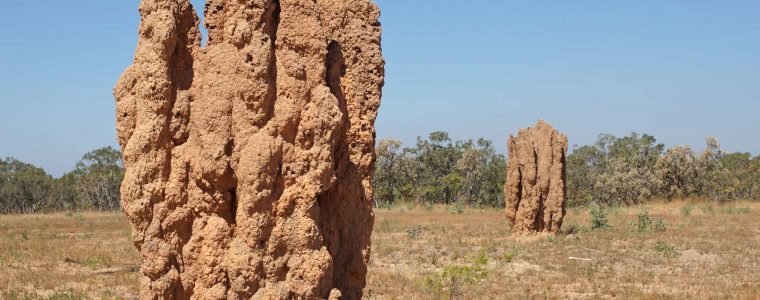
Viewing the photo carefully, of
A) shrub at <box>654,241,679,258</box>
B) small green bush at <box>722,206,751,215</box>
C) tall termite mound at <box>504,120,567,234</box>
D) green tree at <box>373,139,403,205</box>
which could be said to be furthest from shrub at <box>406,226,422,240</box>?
green tree at <box>373,139,403,205</box>

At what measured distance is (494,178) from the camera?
147 ft

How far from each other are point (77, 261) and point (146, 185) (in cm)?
1062

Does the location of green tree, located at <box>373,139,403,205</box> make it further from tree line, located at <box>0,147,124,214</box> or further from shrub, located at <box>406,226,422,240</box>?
shrub, located at <box>406,226,422,240</box>

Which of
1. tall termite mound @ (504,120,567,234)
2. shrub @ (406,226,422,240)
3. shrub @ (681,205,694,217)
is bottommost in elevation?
shrub @ (406,226,422,240)

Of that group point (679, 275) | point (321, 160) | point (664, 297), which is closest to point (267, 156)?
point (321, 160)

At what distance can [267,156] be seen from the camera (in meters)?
5.68

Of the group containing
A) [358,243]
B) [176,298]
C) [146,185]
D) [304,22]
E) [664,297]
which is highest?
[304,22]

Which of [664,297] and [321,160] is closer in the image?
[321,160]

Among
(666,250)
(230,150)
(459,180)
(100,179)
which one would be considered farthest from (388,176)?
(230,150)

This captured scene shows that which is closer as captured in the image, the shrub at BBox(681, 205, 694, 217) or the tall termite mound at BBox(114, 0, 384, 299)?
the tall termite mound at BBox(114, 0, 384, 299)

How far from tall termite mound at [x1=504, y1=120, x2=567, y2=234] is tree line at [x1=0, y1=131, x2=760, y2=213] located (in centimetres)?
2062

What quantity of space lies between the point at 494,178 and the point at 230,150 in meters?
39.7

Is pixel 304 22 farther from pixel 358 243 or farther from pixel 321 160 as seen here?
pixel 358 243

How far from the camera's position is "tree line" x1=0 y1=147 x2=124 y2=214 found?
46062 mm
